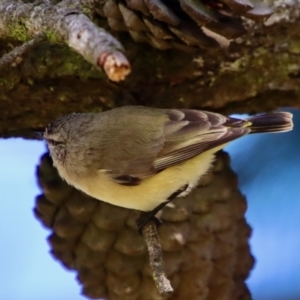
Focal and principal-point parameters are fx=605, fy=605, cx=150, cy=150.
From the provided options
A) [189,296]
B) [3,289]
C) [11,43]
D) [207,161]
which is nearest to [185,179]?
[207,161]

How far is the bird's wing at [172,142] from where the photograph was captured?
802 millimetres

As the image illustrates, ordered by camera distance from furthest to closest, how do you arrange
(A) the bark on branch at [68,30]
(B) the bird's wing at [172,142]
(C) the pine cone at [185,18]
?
(B) the bird's wing at [172,142] → (C) the pine cone at [185,18] → (A) the bark on branch at [68,30]

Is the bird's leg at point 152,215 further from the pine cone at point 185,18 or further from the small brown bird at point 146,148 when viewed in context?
the pine cone at point 185,18

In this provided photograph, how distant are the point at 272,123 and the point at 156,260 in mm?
269

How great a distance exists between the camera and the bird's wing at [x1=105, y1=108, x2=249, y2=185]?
0.80 m

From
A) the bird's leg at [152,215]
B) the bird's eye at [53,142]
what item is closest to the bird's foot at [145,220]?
the bird's leg at [152,215]

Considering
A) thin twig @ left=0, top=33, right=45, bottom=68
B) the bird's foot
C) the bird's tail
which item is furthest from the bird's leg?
thin twig @ left=0, top=33, right=45, bottom=68

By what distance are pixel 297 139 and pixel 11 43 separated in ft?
1.77

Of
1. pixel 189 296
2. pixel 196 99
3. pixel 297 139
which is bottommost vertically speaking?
pixel 189 296

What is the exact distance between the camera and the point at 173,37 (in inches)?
28.1

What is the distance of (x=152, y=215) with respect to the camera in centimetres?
82

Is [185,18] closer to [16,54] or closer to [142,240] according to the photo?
[16,54]

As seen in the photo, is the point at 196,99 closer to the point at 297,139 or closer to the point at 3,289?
the point at 297,139

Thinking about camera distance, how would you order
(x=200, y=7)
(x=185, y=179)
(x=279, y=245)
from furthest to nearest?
(x=279, y=245) → (x=185, y=179) → (x=200, y=7)
